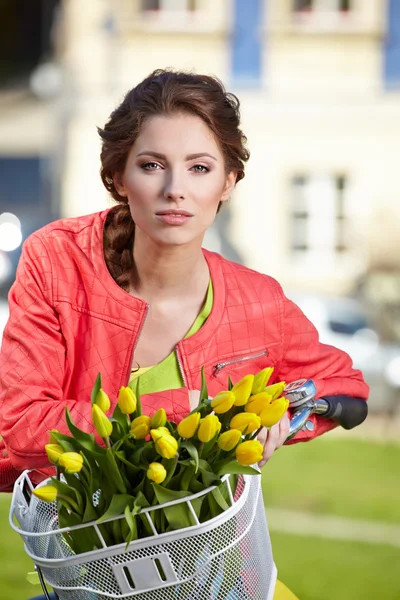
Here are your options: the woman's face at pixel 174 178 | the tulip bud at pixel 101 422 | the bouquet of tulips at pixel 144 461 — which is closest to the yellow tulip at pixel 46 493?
the bouquet of tulips at pixel 144 461

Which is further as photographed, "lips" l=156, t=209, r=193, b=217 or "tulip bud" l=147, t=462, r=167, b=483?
"lips" l=156, t=209, r=193, b=217

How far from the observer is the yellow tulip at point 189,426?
1.82 metres

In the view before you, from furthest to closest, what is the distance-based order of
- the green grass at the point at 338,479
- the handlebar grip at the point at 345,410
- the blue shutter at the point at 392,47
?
the blue shutter at the point at 392,47, the green grass at the point at 338,479, the handlebar grip at the point at 345,410

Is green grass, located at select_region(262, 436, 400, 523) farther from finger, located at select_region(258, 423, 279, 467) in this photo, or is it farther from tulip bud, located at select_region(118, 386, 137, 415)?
tulip bud, located at select_region(118, 386, 137, 415)

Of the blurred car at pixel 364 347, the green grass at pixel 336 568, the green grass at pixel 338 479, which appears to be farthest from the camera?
the blurred car at pixel 364 347

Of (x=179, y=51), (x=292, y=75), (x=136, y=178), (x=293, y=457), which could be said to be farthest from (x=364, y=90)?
(x=136, y=178)

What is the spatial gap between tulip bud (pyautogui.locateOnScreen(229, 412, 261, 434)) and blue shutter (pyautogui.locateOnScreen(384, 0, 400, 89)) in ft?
52.0

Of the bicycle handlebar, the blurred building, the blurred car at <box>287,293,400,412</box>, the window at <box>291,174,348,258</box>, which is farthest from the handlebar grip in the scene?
the window at <box>291,174,348,258</box>

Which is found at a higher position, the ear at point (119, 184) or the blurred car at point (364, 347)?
the ear at point (119, 184)

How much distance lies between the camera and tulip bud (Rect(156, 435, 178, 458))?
180cm

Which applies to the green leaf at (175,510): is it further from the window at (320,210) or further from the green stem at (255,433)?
the window at (320,210)

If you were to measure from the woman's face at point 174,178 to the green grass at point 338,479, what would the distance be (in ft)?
19.4

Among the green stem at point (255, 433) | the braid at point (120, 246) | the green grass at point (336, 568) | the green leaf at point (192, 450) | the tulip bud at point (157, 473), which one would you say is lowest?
the green grass at point (336, 568)

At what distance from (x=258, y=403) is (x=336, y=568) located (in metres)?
4.72
